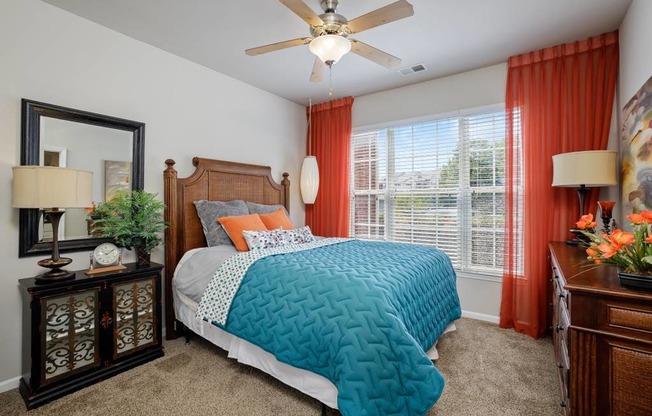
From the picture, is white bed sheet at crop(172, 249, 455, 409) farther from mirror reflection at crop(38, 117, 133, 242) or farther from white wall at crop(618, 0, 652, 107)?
white wall at crop(618, 0, 652, 107)

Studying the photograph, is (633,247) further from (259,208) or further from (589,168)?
(259,208)

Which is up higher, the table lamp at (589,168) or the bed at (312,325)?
the table lamp at (589,168)

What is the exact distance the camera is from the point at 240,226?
9.89 ft

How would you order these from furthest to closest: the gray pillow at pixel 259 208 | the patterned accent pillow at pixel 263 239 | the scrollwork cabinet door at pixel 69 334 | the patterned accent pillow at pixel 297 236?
the gray pillow at pixel 259 208 → the patterned accent pillow at pixel 297 236 → the patterned accent pillow at pixel 263 239 → the scrollwork cabinet door at pixel 69 334

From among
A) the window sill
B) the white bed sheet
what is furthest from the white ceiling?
the window sill

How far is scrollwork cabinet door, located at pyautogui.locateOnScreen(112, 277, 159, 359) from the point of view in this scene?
89.0 inches

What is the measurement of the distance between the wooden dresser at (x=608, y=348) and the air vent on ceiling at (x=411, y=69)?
262cm

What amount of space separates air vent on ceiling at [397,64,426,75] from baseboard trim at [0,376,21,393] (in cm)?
423

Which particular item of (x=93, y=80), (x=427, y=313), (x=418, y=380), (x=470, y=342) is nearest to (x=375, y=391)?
(x=418, y=380)

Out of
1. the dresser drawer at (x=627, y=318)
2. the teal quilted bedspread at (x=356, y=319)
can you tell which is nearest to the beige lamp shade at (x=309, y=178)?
the teal quilted bedspread at (x=356, y=319)

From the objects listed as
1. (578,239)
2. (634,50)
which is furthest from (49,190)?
(634,50)

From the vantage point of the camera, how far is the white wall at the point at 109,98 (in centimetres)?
210

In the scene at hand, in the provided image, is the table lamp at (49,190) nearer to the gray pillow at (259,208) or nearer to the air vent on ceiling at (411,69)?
the gray pillow at (259,208)

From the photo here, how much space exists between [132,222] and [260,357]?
1.51 m
